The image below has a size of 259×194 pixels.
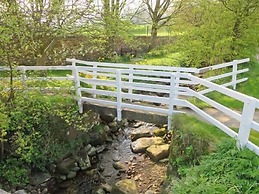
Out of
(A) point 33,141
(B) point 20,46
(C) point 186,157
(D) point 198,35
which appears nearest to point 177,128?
(C) point 186,157

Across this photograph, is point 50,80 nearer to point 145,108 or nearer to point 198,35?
point 145,108

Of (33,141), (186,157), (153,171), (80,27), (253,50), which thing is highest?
(80,27)

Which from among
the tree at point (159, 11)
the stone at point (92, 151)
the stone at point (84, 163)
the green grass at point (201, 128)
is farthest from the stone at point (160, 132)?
the tree at point (159, 11)

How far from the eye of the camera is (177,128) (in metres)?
6.13

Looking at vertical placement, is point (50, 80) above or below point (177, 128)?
above

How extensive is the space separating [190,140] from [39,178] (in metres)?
4.27

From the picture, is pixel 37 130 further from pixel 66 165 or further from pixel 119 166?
pixel 119 166

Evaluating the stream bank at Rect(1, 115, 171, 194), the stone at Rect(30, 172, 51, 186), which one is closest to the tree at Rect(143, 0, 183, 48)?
the stream bank at Rect(1, 115, 171, 194)

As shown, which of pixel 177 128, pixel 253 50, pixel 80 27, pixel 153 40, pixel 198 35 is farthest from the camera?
pixel 153 40

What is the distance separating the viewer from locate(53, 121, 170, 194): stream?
745 cm

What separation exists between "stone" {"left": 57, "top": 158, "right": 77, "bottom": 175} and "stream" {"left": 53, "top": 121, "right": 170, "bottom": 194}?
312mm

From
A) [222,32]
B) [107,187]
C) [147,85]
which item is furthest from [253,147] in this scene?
[222,32]

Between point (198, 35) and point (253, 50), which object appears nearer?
point (198, 35)

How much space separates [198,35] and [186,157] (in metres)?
6.56
